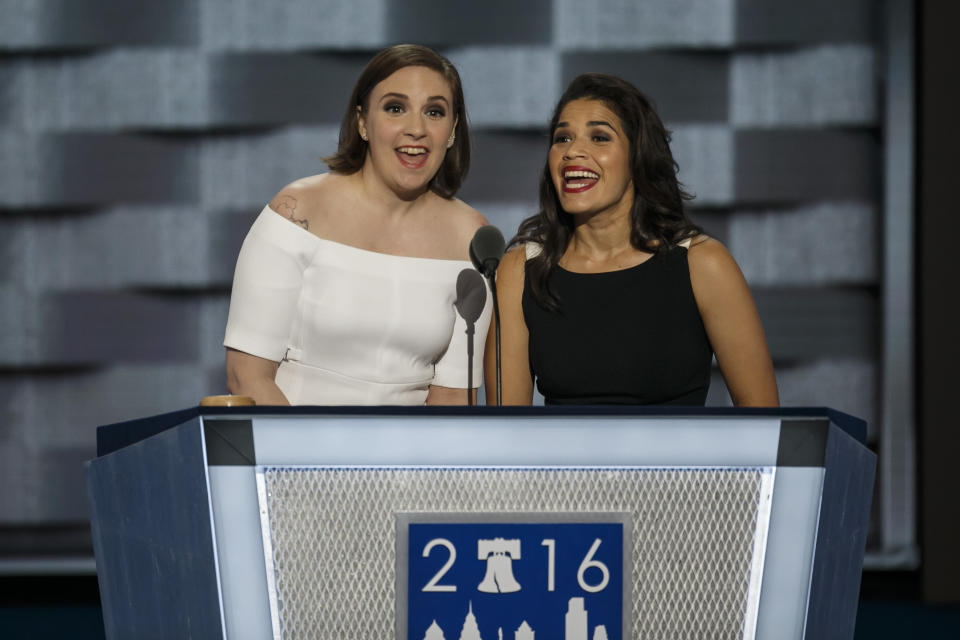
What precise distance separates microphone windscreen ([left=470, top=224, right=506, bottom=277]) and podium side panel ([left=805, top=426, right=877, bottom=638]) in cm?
51

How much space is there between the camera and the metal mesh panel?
3.30 ft

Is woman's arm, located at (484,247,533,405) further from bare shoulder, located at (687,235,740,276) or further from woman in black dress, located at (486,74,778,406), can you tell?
bare shoulder, located at (687,235,740,276)

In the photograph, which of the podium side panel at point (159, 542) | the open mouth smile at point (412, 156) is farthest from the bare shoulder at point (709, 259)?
the podium side panel at point (159, 542)

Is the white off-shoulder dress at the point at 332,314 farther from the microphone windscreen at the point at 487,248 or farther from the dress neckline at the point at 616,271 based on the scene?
the microphone windscreen at the point at 487,248

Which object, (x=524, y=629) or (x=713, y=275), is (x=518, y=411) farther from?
(x=713, y=275)

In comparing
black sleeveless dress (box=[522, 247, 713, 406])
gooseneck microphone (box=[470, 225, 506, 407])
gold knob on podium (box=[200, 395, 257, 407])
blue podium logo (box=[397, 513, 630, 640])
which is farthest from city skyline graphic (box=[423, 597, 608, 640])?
black sleeveless dress (box=[522, 247, 713, 406])

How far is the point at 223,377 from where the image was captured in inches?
118

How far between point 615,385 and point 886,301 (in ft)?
5.27

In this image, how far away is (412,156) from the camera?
1.79 m

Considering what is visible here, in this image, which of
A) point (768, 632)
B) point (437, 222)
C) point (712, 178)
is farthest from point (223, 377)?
point (768, 632)

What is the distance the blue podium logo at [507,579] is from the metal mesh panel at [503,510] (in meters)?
0.01

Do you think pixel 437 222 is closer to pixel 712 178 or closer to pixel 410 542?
pixel 410 542

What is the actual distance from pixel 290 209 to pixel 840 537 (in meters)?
1.12

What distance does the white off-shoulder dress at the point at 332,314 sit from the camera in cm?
172
